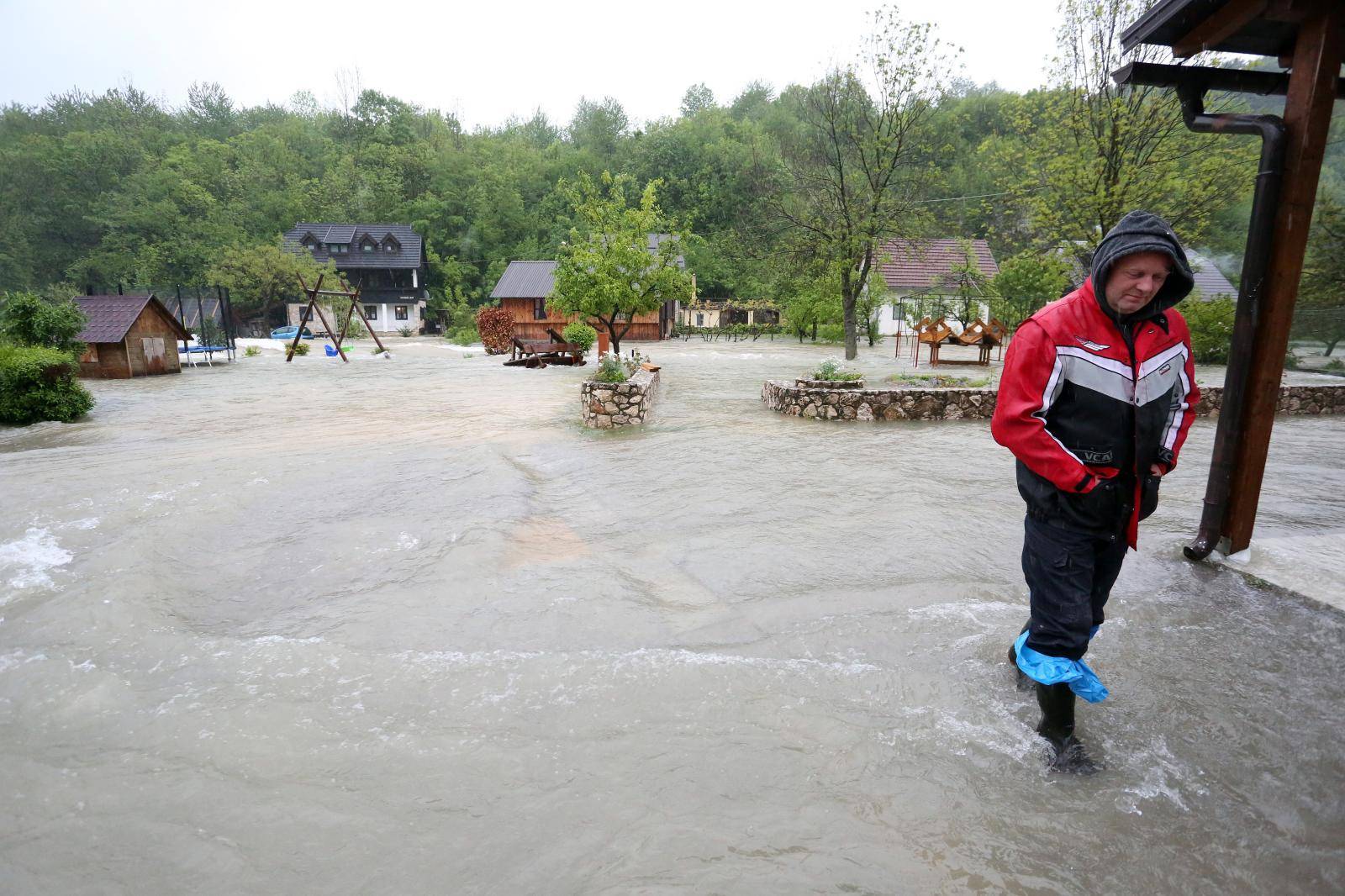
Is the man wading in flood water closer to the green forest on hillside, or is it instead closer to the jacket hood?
the jacket hood

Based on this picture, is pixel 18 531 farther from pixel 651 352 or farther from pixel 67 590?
pixel 651 352

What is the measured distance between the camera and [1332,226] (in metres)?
12.1

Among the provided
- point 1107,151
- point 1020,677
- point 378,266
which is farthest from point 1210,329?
point 378,266

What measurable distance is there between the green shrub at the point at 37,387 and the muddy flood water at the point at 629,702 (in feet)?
23.4

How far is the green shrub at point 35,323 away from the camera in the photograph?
1451 cm

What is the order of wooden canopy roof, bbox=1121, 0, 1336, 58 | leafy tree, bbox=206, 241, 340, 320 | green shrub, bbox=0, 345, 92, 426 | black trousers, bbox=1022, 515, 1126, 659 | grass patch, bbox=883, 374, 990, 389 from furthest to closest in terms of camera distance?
leafy tree, bbox=206, 241, 340, 320 < grass patch, bbox=883, 374, 990, 389 < green shrub, bbox=0, 345, 92, 426 < wooden canopy roof, bbox=1121, 0, 1336, 58 < black trousers, bbox=1022, 515, 1126, 659

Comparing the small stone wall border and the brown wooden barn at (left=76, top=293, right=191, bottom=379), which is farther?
the brown wooden barn at (left=76, top=293, right=191, bottom=379)

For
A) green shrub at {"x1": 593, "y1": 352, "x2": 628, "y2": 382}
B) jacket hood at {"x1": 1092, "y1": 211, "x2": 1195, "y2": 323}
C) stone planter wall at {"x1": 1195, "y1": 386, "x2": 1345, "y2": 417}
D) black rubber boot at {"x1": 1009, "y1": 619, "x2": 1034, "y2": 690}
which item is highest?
jacket hood at {"x1": 1092, "y1": 211, "x2": 1195, "y2": 323}

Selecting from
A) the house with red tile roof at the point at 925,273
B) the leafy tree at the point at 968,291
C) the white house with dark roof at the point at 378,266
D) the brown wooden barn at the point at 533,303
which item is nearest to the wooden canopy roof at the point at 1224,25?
the leafy tree at the point at 968,291

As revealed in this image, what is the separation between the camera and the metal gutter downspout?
4555 mm

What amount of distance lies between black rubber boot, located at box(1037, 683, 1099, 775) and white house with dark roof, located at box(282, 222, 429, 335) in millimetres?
52732

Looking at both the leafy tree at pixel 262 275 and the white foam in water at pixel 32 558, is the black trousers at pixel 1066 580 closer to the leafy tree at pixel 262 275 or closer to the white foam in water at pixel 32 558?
the white foam in water at pixel 32 558

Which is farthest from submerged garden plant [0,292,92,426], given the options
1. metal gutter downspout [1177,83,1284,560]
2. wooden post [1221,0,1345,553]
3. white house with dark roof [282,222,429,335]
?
white house with dark roof [282,222,429,335]

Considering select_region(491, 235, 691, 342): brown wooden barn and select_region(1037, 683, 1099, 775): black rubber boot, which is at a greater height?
select_region(491, 235, 691, 342): brown wooden barn
